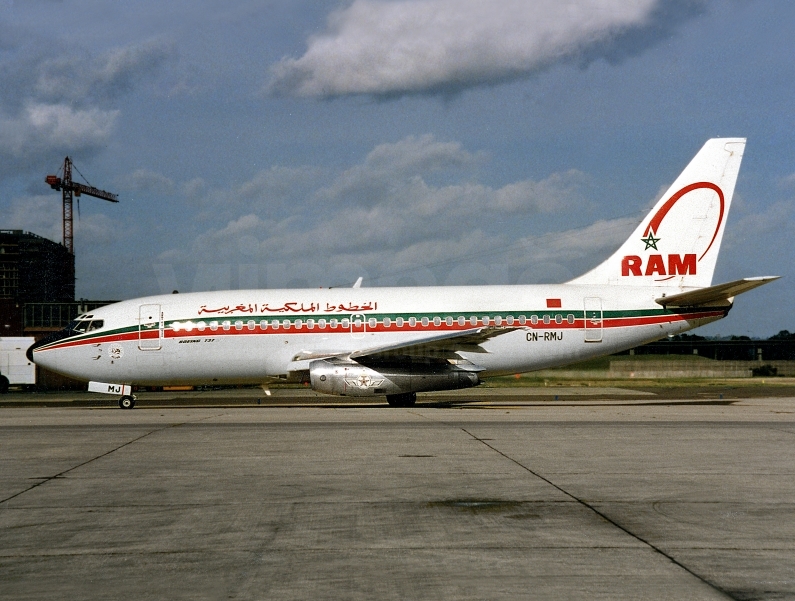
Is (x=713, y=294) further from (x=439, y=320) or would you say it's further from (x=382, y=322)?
(x=382, y=322)

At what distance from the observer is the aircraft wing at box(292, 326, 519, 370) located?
2489 centimetres

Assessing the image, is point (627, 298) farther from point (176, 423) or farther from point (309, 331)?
point (176, 423)

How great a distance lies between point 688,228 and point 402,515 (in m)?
22.0

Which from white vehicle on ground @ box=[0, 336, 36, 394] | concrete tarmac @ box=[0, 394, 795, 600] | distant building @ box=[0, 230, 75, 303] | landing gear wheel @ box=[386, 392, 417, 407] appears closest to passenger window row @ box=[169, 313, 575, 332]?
landing gear wheel @ box=[386, 392, 417, 407]

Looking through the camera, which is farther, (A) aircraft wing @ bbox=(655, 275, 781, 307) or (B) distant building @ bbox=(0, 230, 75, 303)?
(B) distant building @ bbox=(0, 230, 75, 303)

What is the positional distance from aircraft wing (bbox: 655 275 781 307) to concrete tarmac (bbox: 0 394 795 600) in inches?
338

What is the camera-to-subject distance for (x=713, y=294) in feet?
84.1

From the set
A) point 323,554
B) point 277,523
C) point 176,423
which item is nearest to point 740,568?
point 323,554

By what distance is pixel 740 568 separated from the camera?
6.13 m

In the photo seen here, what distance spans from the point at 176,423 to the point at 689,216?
58.5ft

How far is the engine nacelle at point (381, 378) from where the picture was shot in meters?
25.3

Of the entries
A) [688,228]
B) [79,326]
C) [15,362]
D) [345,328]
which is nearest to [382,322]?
[345,328]

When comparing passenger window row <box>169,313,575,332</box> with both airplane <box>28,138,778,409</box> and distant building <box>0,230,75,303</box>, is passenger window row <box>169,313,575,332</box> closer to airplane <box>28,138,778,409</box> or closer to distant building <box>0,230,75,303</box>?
airplane <box>28,138,778,409</box>

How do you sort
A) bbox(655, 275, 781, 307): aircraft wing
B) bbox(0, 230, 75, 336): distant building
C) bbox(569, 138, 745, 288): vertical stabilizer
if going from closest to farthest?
bbox(655, 275, 781, 307): aircraft wing → bbox(569, 138, 745, 288): vertical stabilizer → bbox(0, 230, 75, 336): distant building
